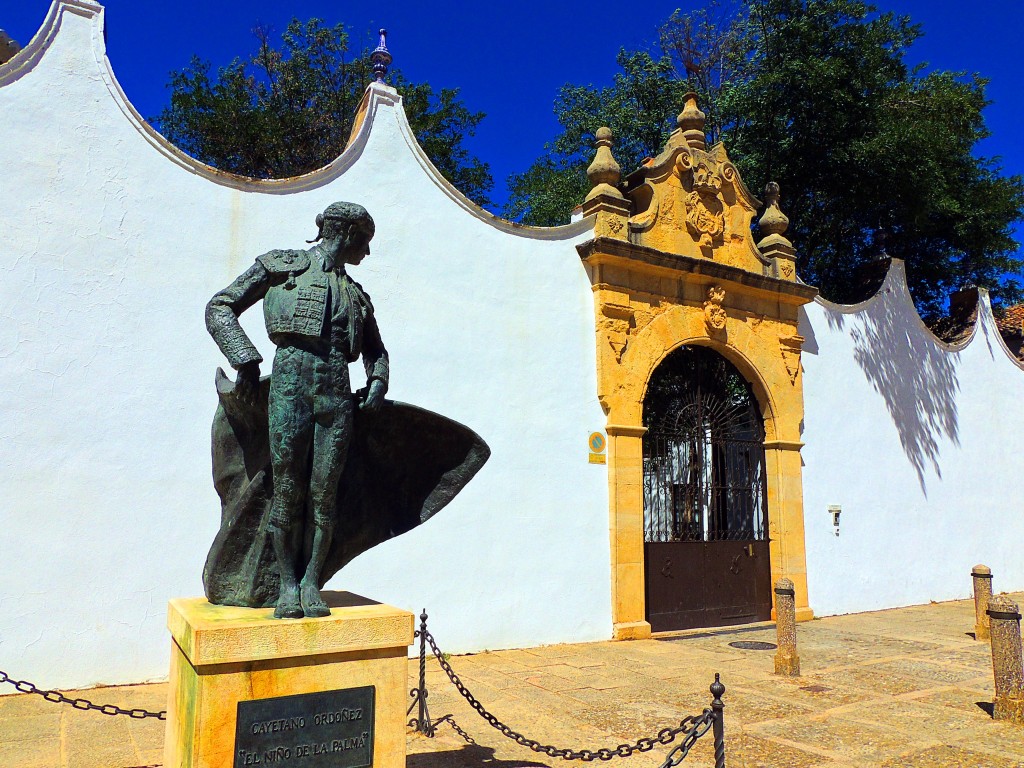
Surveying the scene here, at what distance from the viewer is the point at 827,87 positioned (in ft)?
45.9

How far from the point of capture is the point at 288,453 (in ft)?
11.0

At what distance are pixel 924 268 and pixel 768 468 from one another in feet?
31.0

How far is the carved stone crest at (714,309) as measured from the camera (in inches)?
391

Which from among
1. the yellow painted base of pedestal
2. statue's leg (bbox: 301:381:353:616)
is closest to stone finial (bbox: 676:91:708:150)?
the yellow painted base of pedestal

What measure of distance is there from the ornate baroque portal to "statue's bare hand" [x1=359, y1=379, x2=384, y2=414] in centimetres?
549

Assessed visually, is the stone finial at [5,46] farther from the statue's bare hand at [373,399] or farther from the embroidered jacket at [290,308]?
the statue's bare hand at [373,399]

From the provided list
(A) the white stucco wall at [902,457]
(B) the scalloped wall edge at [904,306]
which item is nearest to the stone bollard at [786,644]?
(A) the white stucco wall at [902,457]

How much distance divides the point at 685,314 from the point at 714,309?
0.44 meters

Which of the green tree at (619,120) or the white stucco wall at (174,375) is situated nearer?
the white stucco wall at (174,375)

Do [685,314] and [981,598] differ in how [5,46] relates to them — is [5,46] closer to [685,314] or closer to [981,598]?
[685,314]

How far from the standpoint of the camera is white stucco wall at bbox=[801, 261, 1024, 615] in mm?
11070

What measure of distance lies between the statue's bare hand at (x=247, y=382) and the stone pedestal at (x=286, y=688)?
2.96ft

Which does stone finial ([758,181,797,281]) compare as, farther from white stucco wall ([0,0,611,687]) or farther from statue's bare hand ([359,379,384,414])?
statue's bare hand ([359,379,384,414])

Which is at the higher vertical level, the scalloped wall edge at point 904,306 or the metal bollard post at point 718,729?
the scalloped wall edge at point 904,306
